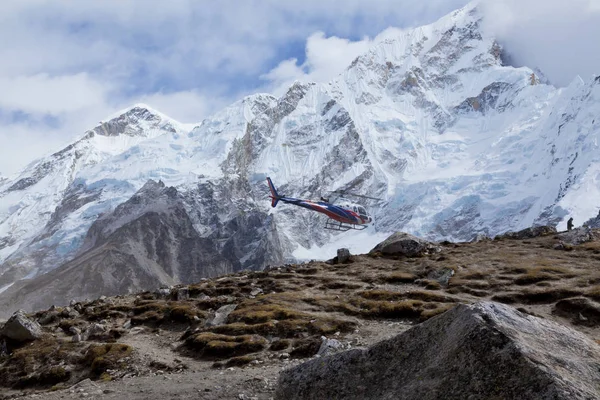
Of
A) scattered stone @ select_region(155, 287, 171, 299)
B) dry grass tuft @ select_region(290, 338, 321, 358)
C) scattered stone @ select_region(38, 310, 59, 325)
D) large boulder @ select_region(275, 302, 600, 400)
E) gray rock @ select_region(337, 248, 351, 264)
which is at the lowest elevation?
dry grass tuft @ select_region(290, 338, 321, 358)

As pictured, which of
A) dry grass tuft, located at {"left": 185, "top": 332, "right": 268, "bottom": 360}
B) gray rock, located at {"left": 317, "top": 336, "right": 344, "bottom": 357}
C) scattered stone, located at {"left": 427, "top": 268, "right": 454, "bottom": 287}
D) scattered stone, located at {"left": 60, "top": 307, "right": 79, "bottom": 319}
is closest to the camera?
gray rock, located at {"left": 317, "top": 336, "right": 344, "bottom": 357}

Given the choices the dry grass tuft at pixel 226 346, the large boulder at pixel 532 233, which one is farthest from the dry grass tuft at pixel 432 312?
the large boulder at pixel 532 233

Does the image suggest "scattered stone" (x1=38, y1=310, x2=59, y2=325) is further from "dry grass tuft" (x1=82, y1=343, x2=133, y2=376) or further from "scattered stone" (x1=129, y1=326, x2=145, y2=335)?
"dry grass tuft" (x1=82, y1=343, x2=133, y2=376)

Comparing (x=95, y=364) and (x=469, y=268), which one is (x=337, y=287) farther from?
(x=95, y=364)

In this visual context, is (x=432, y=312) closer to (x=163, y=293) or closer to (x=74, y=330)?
(x=74, y=330)

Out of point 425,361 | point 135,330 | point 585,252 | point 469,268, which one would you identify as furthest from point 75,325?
point 585,252

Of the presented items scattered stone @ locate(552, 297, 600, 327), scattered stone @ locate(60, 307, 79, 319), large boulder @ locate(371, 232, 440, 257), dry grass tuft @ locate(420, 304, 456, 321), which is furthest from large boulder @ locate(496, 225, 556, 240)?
scattered stone @ locate(60, 307, 79, 319)
